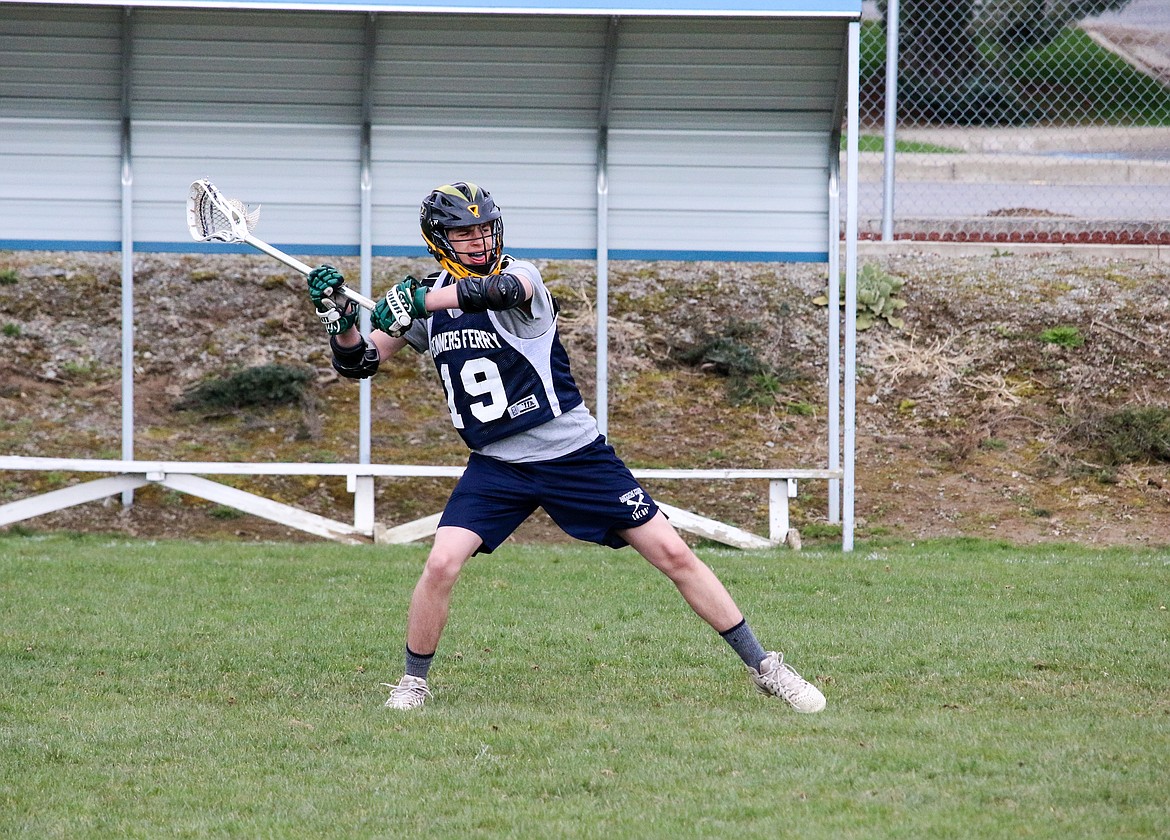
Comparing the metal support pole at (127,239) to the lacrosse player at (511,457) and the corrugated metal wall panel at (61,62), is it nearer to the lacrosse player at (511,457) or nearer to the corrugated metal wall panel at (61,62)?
the corrugated metal wall panel at (61,62)

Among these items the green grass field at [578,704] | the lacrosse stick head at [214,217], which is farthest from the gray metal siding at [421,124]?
the lacrosse stick head at [214,217]

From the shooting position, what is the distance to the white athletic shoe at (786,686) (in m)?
5.51

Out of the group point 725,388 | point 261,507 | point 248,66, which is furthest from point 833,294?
point 248,66

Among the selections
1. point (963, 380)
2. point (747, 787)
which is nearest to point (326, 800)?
point (747, 787)

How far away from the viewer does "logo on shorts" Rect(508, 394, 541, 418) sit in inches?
221

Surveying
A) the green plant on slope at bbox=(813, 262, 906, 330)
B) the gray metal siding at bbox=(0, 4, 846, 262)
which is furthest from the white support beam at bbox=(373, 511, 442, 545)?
the green plant on slope at bbox=(813, 262, 906, 330)

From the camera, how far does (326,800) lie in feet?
14.3

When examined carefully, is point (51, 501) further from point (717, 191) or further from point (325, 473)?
point (717, 191)

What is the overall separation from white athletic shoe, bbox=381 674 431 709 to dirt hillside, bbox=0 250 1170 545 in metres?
5.48

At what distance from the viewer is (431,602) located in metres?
5.63

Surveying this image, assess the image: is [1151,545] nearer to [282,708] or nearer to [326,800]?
[282,708]

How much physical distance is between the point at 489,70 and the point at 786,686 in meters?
6.54

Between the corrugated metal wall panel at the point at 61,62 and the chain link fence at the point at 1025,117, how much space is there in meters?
7.53

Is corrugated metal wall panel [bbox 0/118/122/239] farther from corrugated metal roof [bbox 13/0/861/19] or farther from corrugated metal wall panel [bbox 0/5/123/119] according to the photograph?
corrugated metal roof [bbox 13/0/861/19]
